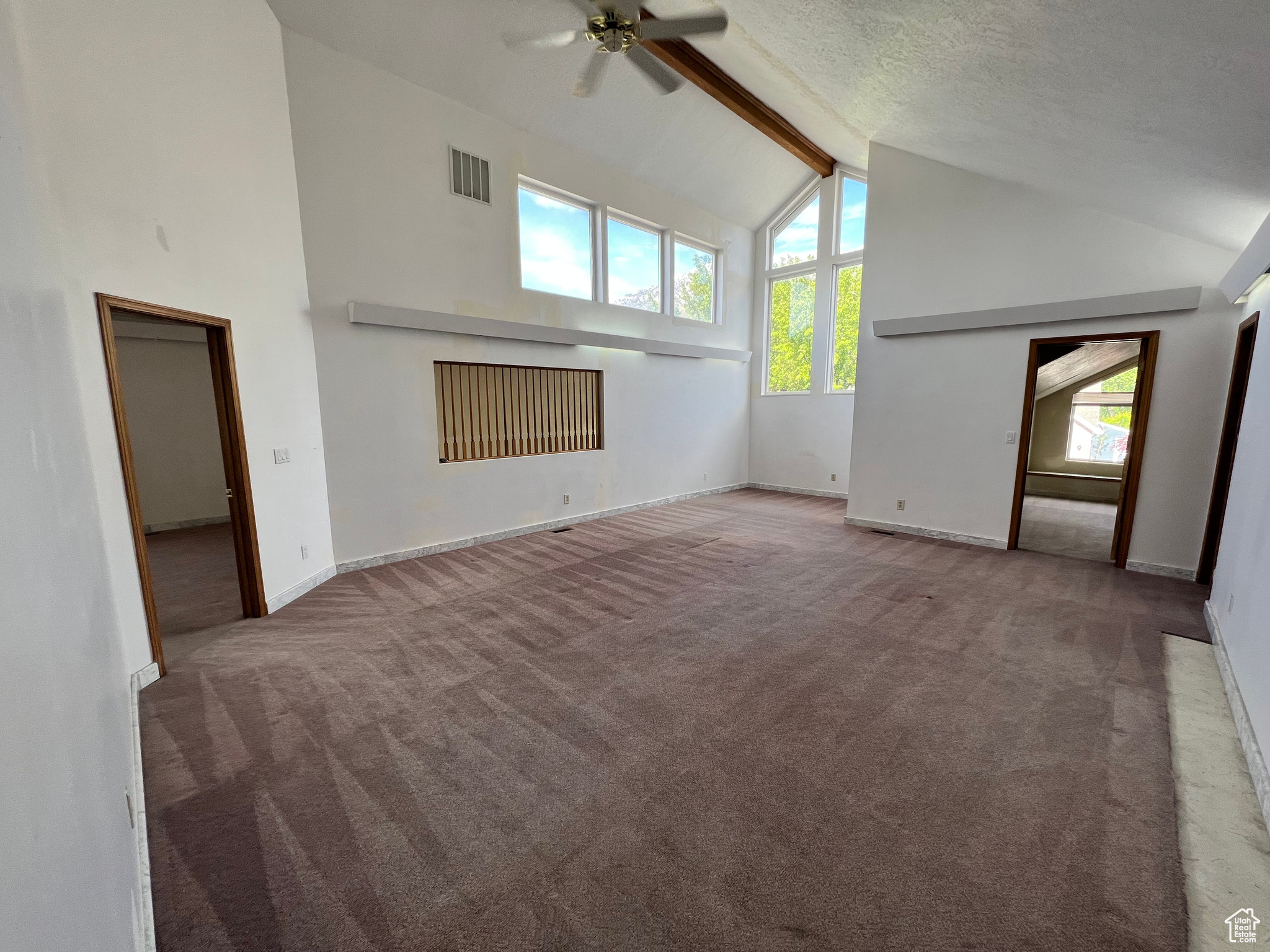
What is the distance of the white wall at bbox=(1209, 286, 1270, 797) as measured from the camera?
7.90 feet

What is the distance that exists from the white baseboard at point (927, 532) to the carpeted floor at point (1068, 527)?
324 millimetres

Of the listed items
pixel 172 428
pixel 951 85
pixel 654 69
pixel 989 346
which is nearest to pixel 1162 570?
pixel 989 346

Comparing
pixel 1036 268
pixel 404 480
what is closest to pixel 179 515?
pixel 404 480

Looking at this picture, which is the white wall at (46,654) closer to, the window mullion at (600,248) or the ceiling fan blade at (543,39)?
the ceiling fan blade at (543,39)

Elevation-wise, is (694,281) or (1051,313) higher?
(694,281)

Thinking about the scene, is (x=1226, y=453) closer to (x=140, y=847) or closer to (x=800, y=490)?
(x=800, y=490)

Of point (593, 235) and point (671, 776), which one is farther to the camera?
point (593, 235)

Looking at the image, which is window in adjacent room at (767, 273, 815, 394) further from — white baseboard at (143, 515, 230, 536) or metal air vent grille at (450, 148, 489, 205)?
white baseboard at (143, 515, 230, 536)

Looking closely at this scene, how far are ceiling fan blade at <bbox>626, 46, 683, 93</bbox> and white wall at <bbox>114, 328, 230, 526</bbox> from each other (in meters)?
5.98

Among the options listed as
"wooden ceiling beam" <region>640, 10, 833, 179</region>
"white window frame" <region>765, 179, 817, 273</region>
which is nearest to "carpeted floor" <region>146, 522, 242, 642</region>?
"wooden ceiling beam" <region>640, 10, 833, 179</region>

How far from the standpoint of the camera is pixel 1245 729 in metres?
2.45

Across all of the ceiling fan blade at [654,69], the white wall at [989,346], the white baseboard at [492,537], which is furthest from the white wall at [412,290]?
the white wall at [989,346]

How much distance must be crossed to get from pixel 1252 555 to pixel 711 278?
712cm

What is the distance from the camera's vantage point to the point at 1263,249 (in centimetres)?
305
